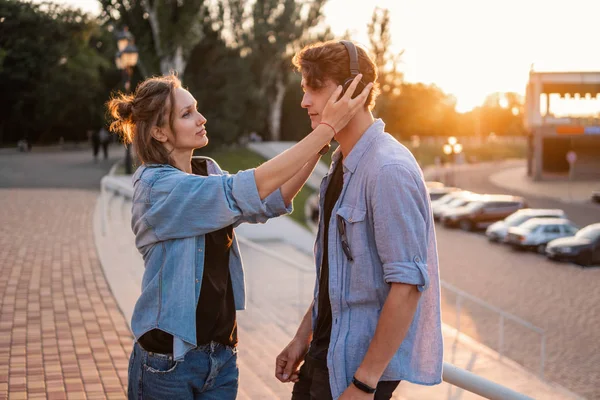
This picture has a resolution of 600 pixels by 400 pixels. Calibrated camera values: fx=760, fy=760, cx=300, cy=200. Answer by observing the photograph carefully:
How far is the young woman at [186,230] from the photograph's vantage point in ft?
8.01

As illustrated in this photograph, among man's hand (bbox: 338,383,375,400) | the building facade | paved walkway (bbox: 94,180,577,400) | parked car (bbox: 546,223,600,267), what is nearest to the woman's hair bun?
man's hand (bbox: 338,383,375,400)

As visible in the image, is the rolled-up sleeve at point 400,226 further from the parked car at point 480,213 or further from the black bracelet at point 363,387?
the parked car at point 480,213

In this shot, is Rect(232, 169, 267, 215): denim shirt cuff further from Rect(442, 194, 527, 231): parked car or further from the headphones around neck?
A: Rect(442, 194, 527, 231): parked car

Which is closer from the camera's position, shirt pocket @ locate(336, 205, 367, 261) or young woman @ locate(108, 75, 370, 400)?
shirt pocket @ locate(336, 205, 367, 261)

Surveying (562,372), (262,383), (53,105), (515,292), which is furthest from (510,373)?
(53,105)

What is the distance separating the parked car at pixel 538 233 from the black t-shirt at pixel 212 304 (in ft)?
84.4

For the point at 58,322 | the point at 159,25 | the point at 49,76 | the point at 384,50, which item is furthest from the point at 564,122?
the point at 58,322

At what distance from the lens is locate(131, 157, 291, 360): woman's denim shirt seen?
247cm

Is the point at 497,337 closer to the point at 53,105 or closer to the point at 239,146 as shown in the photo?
the point at 239,146

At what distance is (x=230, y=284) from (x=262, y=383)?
307 cm

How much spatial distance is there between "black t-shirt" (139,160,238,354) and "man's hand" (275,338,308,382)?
0.26 meters

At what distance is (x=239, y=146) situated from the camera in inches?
1965

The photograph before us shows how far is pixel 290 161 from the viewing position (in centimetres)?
241

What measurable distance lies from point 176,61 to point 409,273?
31.2 meters
